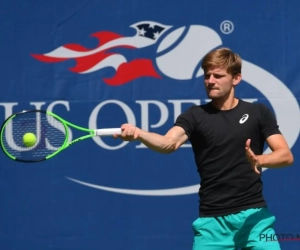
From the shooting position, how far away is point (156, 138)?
3881mm

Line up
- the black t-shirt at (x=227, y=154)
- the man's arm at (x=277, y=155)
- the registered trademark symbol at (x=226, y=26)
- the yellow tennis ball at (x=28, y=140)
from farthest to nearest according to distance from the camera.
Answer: the registered trademark symbol at (x=226, y=26) → the yellow tennis ball at (x=28, y=140) → the black t-shirt at (x=227, y=154) → the man's arm at (x=277, y=155)

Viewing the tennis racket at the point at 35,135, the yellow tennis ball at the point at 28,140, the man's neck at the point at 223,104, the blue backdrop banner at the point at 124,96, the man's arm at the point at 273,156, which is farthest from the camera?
the blue backdrop banner at the point at 124,96

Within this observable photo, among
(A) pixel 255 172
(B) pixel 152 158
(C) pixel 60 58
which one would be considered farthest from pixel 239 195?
(C) pixel 60 58

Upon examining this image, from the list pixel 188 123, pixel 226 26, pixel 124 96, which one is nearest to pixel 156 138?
pixel 188 123

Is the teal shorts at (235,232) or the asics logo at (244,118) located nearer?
the teal shorts at (235,232)

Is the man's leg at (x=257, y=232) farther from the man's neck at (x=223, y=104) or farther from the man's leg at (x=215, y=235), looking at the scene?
the man's neck at (x=223, y=104)

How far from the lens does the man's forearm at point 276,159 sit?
3779mm

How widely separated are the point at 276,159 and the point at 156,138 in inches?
23.7

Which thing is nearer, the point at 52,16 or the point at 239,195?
the point at 239,195

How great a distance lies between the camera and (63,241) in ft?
19.1

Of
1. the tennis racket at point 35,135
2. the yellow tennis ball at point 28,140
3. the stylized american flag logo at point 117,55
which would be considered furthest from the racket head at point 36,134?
the stylized american flag logo at point 117,55

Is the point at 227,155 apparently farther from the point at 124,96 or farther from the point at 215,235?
the point at 124,96

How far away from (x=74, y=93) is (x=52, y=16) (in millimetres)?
587

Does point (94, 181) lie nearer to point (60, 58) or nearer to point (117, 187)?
point (117, 187)
